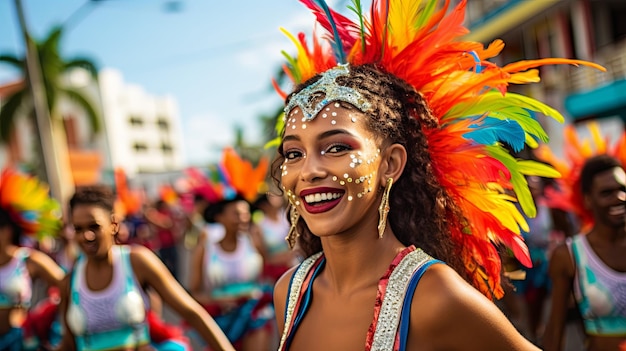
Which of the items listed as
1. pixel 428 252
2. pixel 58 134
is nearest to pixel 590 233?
pixel 428 252

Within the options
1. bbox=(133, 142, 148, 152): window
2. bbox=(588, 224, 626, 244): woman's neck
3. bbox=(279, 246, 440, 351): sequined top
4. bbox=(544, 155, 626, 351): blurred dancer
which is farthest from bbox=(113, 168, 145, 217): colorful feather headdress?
bbox=(133, 142, 148, 152): window

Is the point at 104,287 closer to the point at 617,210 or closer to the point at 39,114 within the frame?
the point at 617,210

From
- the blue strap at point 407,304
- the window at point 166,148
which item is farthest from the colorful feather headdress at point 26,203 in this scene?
the window at point 166,148

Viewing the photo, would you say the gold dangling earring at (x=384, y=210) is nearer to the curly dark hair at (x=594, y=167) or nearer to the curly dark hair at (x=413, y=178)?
the curly dark hair at (x=413, y=178)

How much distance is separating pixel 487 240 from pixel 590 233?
1.58m

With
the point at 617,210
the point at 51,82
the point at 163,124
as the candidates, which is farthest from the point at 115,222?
the point at 163,124

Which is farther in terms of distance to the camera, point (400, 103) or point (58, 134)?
point (58, 134)

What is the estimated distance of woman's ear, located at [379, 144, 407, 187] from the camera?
216 centimetres

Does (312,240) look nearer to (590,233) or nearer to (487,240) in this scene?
(487,240)

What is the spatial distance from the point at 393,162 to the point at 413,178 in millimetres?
107

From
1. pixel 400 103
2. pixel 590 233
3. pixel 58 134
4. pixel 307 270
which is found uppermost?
pixel 58 134

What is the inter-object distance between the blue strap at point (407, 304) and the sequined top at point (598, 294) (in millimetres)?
1783

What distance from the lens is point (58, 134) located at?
840 inches

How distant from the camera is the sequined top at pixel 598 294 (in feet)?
11.0
